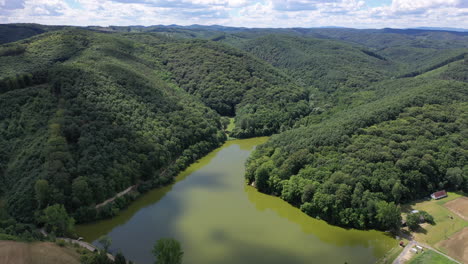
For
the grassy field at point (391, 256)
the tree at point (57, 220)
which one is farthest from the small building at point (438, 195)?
the tree at point (57, 220)

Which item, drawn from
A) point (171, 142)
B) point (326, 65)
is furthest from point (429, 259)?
point (326, 65)

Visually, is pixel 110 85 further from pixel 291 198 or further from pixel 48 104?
pixel 291 198

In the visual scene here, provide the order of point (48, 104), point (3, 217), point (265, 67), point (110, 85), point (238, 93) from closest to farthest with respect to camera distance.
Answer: point (3, 217) < point (48, 104) < point (110, 85) < point (238, 93) < point (265, 67)

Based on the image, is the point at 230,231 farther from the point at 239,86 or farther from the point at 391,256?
the point at 239,86

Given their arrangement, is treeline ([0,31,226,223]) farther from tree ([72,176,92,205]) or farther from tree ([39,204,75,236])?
tree ([39,204,75,236])

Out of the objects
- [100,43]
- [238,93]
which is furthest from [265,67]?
[100,43]

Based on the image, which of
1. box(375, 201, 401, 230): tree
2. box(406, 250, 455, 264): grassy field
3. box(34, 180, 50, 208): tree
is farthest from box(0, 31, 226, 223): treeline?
box(406, 250, 455, 264): grassy field
